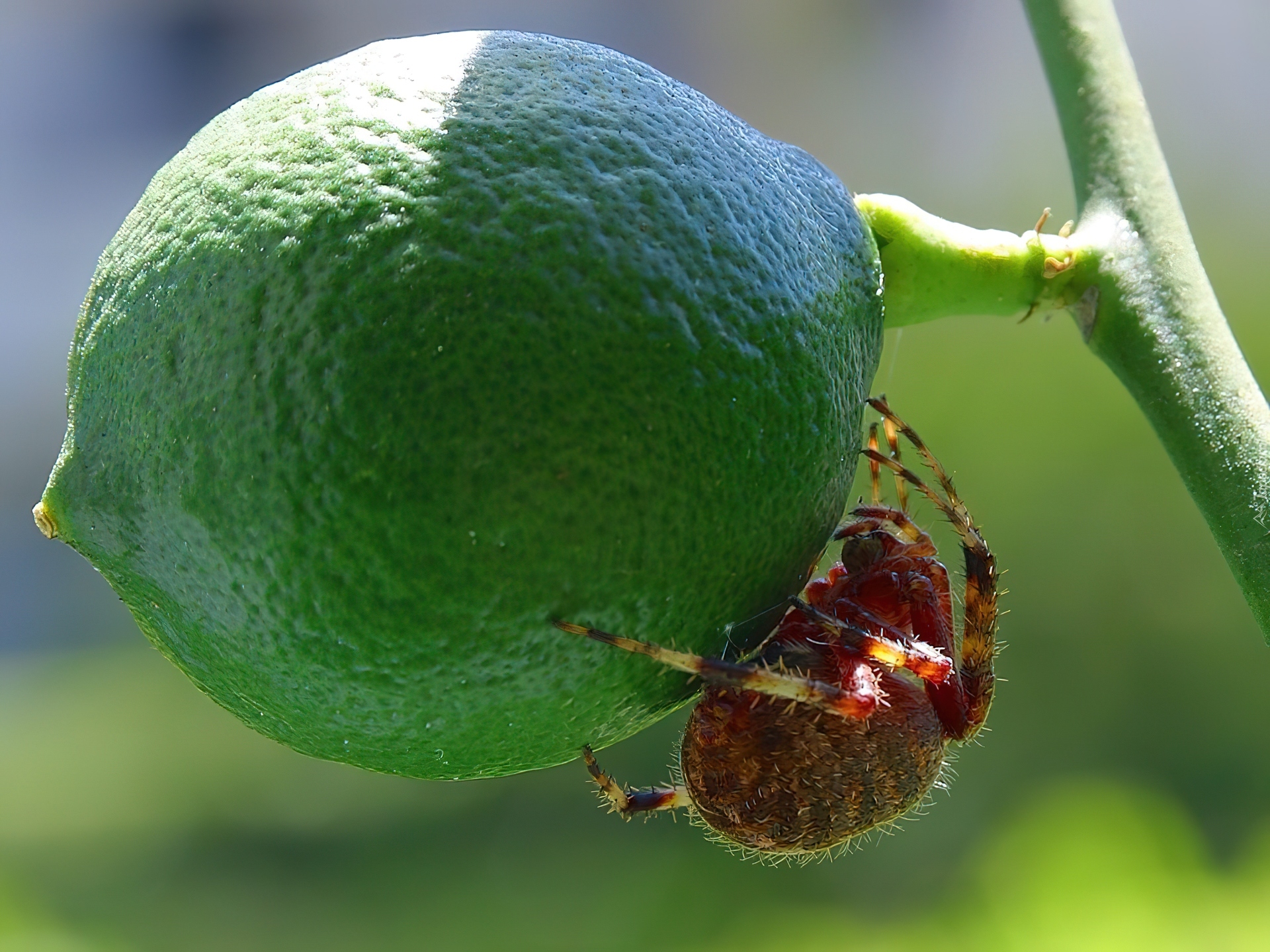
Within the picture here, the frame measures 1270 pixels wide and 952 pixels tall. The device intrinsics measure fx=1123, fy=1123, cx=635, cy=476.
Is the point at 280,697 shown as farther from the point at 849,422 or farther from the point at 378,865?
the point at 378,865

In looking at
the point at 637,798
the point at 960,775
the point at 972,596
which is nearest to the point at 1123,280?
the point at 972,596

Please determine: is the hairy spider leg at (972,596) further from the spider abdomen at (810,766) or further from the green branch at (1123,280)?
the green branch at (1123,280)

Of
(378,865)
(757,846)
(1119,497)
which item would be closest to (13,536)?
(378,865)

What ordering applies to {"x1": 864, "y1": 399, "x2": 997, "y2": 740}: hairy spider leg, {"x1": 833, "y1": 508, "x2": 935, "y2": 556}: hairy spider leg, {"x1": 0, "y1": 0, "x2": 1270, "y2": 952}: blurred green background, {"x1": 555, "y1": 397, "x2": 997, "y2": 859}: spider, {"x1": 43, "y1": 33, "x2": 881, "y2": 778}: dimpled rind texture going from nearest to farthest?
{"x1": 43, "y1": 33, "x2": 881, "y2": 778}: dimpled rind texture
{"x1": 555, "y1": 397, "x2": 997, "y2": 859}: spider
{"x1": 864, "y1": 399, "x2": 997, "y2": 740}: hairy spider leg
{"x1": 833, "y1": 508, "x2": 935, "y2": 556}: hairy spider leg
{"x1": 0, "y1": 0, "x2": 1270, "y2": 952}: blurred green background

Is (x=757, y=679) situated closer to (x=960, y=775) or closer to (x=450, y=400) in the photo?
(x=450, y=400)

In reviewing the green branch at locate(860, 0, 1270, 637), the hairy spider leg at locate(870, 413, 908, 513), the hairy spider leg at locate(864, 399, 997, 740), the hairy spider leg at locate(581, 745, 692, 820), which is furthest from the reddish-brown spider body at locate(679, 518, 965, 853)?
the green branch at locate(860, 0, 1270, 637)

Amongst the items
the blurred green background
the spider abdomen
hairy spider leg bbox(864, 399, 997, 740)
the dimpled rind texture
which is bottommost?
the blurred green background

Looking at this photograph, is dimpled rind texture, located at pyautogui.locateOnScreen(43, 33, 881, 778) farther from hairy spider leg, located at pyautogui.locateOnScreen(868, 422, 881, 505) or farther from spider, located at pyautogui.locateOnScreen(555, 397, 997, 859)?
hairy spider leg, located at pyautogui.locateOnScreen(868, 422, 881, 505)
